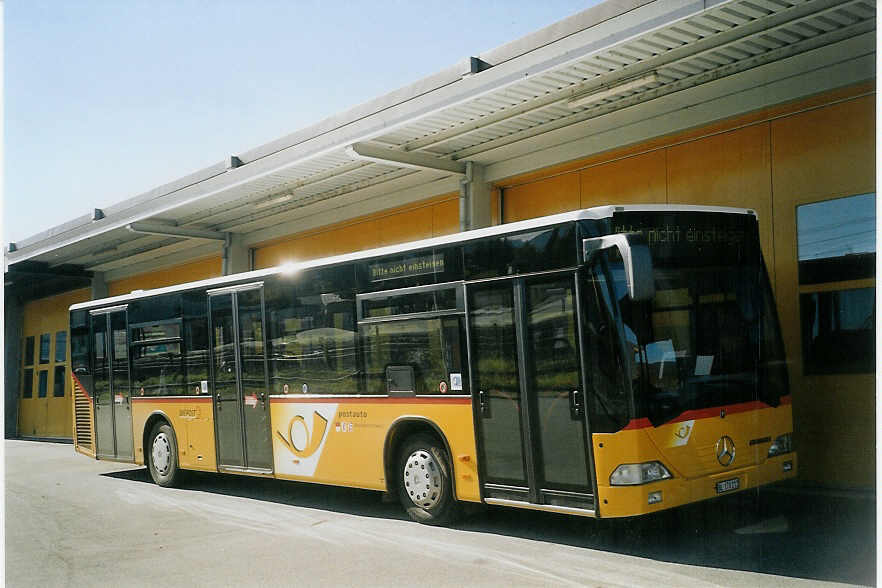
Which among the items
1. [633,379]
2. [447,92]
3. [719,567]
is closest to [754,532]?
[719,567]

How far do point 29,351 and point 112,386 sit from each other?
21131mm

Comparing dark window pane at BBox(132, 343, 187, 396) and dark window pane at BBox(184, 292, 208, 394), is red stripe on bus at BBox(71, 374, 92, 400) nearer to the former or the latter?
dark window pane at BBox(132, 343, 187, 396)

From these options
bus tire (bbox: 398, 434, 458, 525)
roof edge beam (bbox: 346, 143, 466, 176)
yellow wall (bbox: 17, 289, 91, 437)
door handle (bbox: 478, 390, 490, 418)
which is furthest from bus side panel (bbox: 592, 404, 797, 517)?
yellow wall (bbox: 17, 289, 91, 437)

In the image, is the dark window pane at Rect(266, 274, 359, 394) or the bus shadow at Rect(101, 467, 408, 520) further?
the bus shadow at Rect(101, 467, 408, 520)

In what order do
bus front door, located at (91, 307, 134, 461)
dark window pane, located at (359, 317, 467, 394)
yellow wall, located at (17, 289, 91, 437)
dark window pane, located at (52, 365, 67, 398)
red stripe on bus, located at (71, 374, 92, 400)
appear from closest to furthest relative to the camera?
1. dark window pane, located at (359, 317, 467, 394)
2. bus front door, located at (91, 307, 134, 461)
3. red stripe on bus, located at (71, 374, 92, 400)
4. yellow wall, located at (17, 289, 91, 437)
5. dark window pane, located at (52, 365, 67, 398)

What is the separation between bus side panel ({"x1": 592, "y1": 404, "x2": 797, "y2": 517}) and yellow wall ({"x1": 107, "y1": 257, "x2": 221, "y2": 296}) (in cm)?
1836

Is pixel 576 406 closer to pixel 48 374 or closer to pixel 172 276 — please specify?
pixel 172 276

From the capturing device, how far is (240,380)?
12.7 metres

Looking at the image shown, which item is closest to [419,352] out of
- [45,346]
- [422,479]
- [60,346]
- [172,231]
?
[422,479]

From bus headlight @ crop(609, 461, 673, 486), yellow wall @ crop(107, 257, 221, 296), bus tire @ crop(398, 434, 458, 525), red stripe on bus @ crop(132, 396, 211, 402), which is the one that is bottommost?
bus tire @ crop(398, 434, 458, 525)

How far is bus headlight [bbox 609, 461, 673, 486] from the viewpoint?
25.1ft

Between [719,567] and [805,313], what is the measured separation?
15.4 feet

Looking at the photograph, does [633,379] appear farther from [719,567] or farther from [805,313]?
[805,313]

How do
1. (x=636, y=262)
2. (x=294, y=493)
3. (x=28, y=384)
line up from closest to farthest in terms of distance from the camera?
(x=636, y=262) → (x=294, y=493) → (x=28, y=384)
